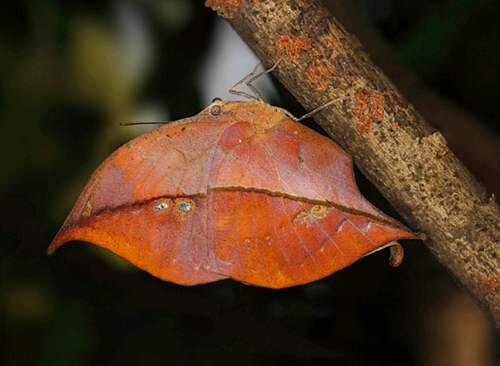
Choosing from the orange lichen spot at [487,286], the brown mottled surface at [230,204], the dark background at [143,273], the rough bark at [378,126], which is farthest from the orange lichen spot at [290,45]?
the dark background at [143,273]

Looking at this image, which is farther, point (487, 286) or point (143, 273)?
point (143, 273)

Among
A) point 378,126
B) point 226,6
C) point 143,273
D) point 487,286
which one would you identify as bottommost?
point 143,273

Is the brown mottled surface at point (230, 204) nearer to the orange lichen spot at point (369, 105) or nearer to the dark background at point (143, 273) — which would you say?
the orange lichen spot at point (369, 105)

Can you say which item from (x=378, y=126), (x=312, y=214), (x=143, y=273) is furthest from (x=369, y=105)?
(x=143, y=273)

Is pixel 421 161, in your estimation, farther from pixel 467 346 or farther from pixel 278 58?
pixel 467 346

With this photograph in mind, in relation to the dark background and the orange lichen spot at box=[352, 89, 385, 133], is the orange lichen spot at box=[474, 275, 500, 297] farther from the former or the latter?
the dark background

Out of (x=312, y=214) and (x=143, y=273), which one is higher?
(x=312, y=214)

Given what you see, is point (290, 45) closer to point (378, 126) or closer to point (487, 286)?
point (378, 126)
